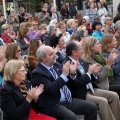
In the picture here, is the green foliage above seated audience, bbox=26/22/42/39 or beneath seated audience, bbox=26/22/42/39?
above

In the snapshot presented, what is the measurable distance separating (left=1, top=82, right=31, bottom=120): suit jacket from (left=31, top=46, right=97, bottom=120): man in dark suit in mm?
409

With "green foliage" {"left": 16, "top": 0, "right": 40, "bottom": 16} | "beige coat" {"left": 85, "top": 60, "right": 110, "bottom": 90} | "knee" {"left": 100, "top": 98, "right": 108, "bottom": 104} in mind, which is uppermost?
"green foliage" {"left": 16, "top": 0, "right": 40, "bottom": 16}

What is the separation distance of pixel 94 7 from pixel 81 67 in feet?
32.2

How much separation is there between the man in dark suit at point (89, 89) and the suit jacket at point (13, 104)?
1066mm

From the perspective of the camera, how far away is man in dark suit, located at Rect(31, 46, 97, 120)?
445 centimetres

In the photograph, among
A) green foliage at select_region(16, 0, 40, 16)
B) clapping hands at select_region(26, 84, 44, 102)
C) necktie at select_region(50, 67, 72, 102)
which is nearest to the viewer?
clapping hands at select_region(26, 84, 44, 102)

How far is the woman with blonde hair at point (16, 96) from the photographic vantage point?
13.3ft

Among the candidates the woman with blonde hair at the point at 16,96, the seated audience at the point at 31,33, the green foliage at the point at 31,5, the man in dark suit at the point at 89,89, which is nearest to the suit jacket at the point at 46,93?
the woman with blonde hair at the point at 16,96

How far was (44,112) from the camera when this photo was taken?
4.58m

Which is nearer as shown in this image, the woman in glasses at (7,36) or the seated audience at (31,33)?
the seated audience at (31,33)

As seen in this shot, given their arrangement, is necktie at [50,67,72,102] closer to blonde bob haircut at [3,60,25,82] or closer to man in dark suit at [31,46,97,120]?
man in dark suit at [31,46,97,120]

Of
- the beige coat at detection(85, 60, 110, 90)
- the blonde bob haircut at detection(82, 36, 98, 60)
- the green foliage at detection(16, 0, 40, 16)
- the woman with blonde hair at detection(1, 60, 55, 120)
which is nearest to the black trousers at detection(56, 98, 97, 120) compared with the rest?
the woman with blonde hair at detection(1, 60, 55, 120)

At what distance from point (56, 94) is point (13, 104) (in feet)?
2.40

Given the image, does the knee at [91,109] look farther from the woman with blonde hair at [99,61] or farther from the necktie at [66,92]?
the woman with blonde hair at [99,61]
